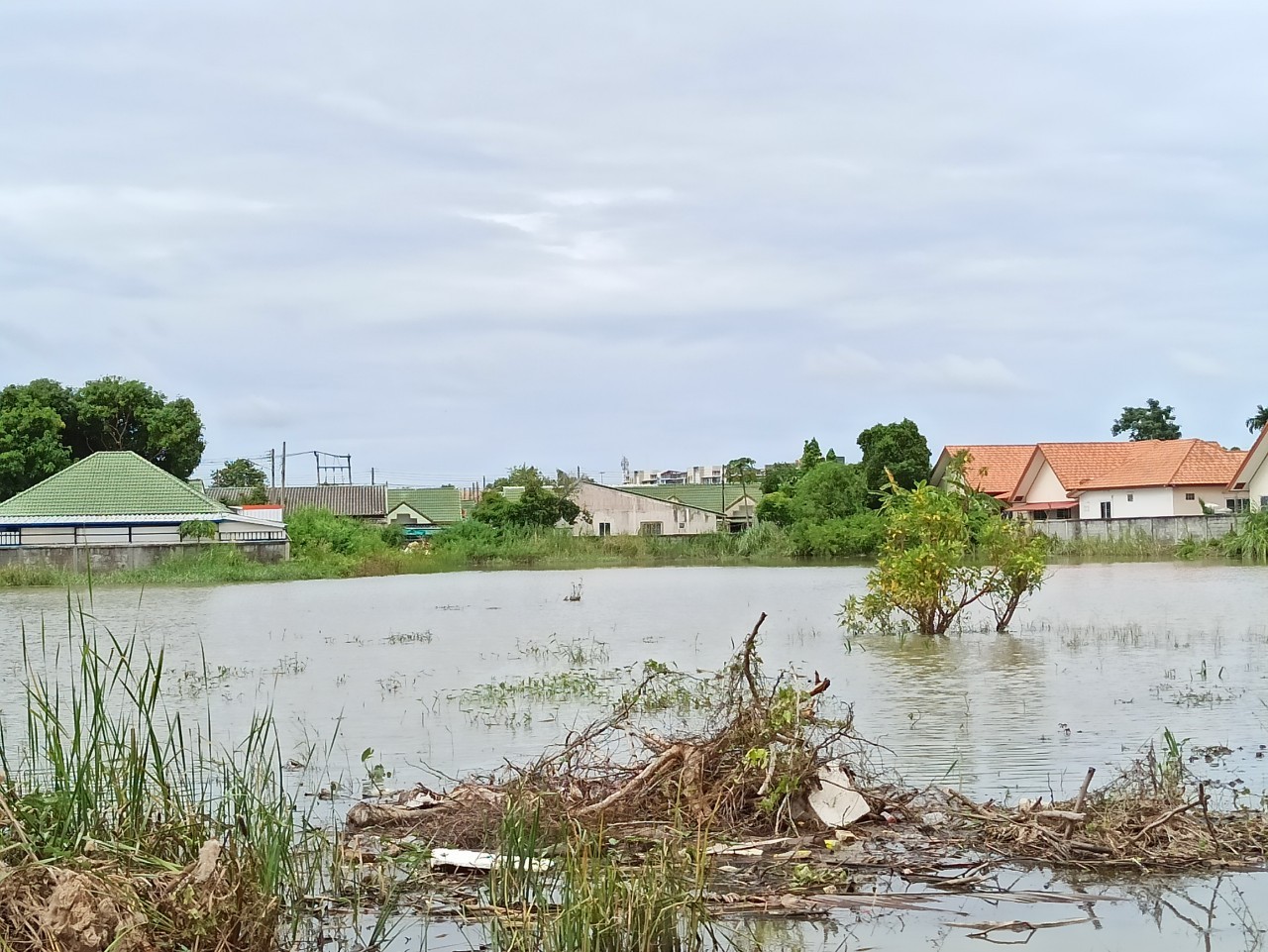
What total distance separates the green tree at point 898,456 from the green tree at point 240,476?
49.8 m

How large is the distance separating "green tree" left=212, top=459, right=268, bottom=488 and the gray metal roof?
931 cm

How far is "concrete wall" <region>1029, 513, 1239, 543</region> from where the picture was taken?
140 feet

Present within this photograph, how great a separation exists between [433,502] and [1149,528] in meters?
47.7

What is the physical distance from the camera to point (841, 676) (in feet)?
48.8

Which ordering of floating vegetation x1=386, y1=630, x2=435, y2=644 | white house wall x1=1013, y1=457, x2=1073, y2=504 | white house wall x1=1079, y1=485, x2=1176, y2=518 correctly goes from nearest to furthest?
floating vegetation x1=386, y1=630, x2=435, y2=644 < white house wall x1=1079, y1=485, x2=1176, y2=518 < white house wall x1=1013, y1=457, x2=1073, y2=504

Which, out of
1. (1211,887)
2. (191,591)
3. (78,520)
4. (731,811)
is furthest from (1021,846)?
(78,520)

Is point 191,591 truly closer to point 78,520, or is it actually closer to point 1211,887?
point 78,520

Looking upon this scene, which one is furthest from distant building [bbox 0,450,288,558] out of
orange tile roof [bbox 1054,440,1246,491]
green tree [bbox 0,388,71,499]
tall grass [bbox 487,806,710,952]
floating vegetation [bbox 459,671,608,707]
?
tall grass [bbox 487,806,710,952]

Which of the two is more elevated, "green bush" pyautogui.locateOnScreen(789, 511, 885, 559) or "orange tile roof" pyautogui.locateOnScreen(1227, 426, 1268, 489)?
"orange tile roof" pyautogui.locateOnScreen(1227, 426, 1268, 489)

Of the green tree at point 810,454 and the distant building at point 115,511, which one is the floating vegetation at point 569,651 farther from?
the green tree at point 810,454

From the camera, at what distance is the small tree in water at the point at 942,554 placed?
1784cm

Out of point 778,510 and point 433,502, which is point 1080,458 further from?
point 433,502

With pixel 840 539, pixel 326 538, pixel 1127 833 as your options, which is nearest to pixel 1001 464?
pixel 840 539

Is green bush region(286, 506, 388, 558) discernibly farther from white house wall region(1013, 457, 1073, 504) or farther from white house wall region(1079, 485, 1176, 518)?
white house wall region(1079, 485, 1176, 518)
